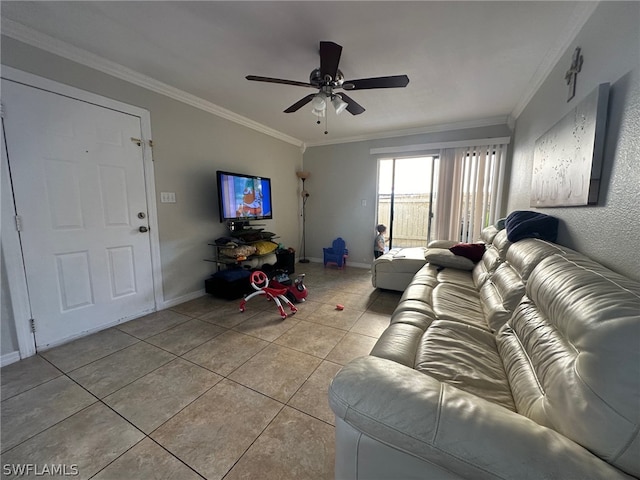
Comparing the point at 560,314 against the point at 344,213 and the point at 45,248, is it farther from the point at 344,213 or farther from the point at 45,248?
the point at 344,213

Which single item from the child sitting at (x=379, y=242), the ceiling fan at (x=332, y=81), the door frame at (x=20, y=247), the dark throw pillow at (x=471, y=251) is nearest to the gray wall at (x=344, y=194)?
the child sitting at (x=379, y=242)

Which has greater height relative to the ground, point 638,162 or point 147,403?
point 638,162

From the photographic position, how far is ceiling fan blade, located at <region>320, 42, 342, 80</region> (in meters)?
1.61

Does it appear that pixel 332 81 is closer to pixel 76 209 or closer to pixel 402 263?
pixel 402 263

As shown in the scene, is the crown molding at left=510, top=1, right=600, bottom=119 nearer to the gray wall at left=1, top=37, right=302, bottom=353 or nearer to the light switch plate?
the gray wall at left=1, top=37, right=302, bottom=353

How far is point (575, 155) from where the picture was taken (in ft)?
4.86

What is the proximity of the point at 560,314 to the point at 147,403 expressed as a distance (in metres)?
2.09

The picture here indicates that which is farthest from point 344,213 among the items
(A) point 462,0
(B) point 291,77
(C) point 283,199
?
(A) point 462,0

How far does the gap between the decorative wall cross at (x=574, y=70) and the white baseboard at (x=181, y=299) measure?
12.8 ft

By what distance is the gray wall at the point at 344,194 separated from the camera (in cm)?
440

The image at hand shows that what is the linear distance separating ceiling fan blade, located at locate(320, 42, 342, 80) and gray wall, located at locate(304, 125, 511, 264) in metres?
2.56

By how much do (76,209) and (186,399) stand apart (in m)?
1.86

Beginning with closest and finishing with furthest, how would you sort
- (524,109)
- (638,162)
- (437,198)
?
(638,162)
(524,109)
(437,198)

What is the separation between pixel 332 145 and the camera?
15.2 feet
